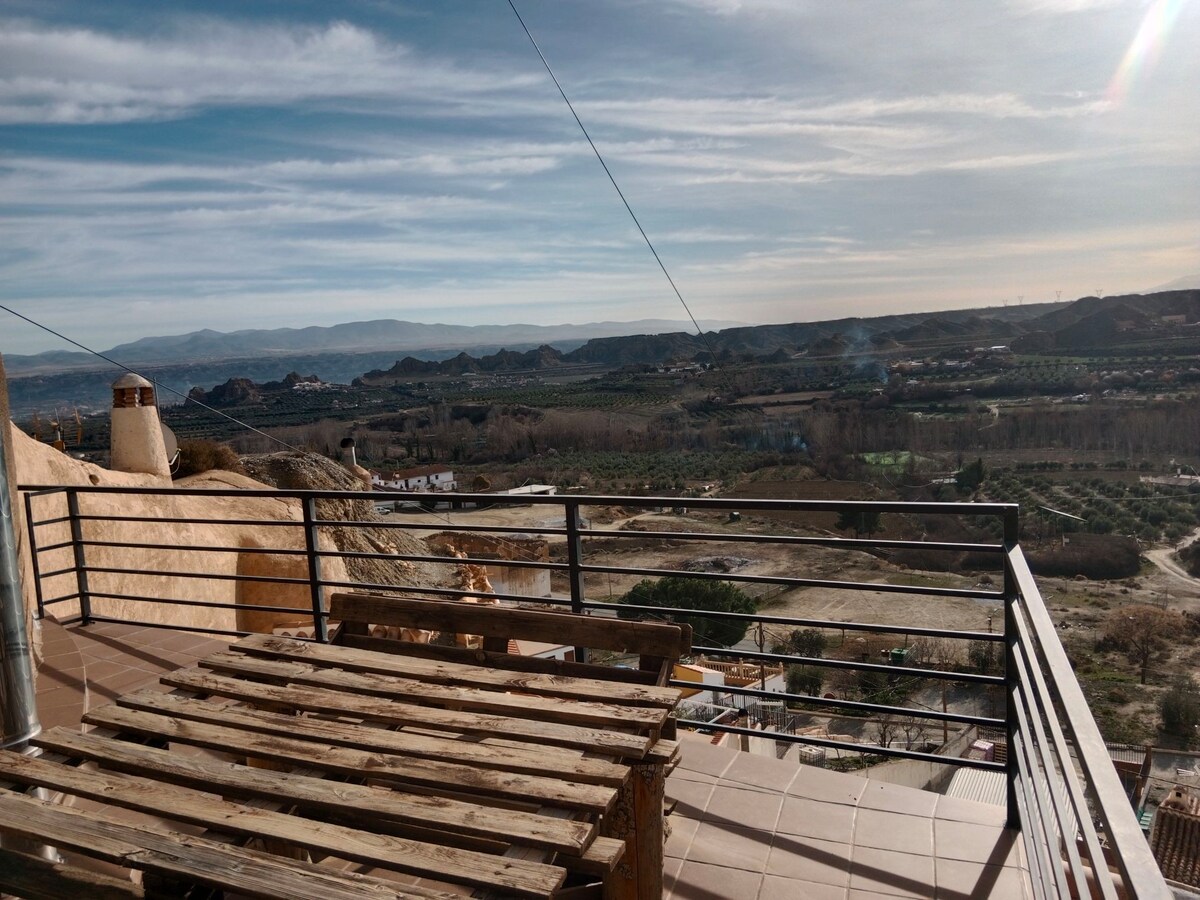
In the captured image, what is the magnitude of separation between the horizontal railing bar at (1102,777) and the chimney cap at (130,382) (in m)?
11.4

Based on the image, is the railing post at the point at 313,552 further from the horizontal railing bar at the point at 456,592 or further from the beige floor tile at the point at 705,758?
the beige floor tile at the point at 705,758

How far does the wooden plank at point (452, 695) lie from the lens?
2346 mm

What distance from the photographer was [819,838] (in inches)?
115

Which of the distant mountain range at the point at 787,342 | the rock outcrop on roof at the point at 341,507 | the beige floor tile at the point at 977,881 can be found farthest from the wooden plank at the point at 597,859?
the distant mountain range at the point at 787,342

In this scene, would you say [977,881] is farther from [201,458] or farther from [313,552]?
[201,458]

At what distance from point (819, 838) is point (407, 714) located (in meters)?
1.48

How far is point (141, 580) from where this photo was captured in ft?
29.5

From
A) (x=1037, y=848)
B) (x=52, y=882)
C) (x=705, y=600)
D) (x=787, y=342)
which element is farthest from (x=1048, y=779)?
(x=787, y=342)

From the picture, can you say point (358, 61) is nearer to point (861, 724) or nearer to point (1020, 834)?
point (1020, 834)

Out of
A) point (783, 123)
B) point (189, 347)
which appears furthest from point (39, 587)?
point (189, 347)

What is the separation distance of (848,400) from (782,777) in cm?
5081

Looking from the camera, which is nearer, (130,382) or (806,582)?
(806,582)

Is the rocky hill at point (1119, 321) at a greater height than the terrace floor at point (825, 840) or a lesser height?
greater

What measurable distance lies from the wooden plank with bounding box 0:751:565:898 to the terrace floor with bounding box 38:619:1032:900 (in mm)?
1207
